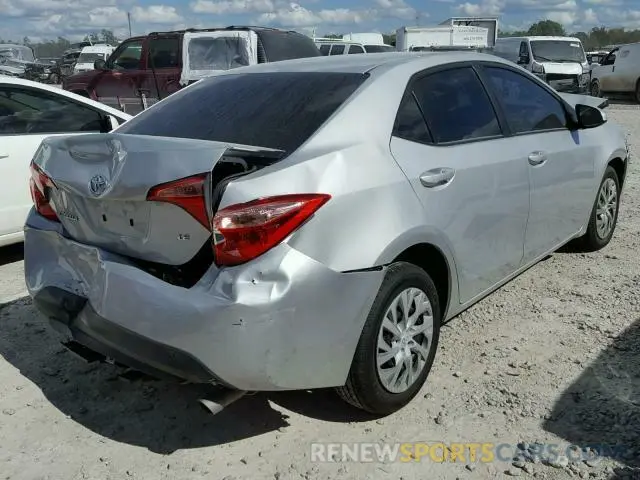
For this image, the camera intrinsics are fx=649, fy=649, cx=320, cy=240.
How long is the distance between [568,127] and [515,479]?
2664 millimetres

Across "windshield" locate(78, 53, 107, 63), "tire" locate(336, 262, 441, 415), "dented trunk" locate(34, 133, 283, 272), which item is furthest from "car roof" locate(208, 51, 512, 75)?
"windshield" locate(78, 53, 107, 63)

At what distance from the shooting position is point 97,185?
272cm

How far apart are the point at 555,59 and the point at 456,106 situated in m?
17.0

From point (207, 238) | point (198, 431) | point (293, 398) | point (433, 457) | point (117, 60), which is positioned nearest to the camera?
point (207, 238)

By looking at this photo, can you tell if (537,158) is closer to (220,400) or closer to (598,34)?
(220,400)

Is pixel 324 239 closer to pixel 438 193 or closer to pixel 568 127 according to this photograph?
pixel 438 193

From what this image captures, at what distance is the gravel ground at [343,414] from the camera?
106 inches

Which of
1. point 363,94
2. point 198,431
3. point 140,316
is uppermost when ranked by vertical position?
point 363,94

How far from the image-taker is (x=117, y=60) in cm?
1202

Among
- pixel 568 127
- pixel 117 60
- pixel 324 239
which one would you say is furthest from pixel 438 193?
pixel 117 60

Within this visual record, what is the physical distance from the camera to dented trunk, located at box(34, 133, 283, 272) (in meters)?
2.48

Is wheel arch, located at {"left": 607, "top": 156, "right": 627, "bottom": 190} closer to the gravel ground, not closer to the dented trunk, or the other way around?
the gravel ground

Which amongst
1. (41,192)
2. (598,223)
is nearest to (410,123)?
(41,192)

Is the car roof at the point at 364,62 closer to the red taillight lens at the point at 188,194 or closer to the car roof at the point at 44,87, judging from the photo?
the red taillight lens at the point at 188,194
